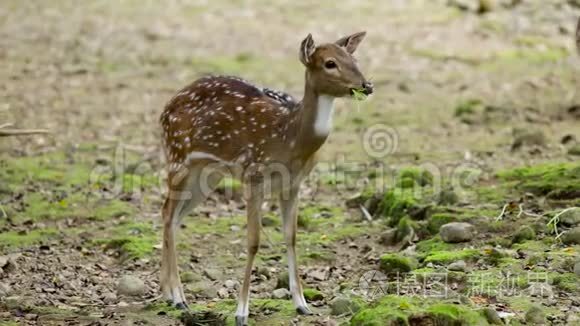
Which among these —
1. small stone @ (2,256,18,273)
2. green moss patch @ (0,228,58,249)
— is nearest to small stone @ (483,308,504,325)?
small stone @ (2,256,18,273)

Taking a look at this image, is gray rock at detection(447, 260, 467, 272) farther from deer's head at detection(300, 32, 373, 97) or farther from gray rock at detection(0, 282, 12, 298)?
gray rock at detection(0, 282, 12, 298)

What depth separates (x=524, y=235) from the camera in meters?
7.81

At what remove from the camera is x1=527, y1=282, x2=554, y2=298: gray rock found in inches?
262

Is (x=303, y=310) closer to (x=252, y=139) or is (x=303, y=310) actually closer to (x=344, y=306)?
(x=344, y=306)

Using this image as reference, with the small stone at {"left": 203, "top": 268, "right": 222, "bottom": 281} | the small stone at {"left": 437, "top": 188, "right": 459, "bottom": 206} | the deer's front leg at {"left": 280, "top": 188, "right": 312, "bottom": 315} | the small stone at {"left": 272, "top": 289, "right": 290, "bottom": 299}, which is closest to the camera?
the deer's front leg at {"left": 280, "top": 188, "right": 312, "bottom": 315}

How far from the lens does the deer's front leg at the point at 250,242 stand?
6.73 metres

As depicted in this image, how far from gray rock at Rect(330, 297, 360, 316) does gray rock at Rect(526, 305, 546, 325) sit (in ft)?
3.52

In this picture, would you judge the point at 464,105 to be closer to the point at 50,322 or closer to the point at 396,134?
the point at 396,134

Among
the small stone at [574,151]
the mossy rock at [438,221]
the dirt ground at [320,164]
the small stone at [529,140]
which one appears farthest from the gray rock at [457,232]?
the small stone at [529,140]

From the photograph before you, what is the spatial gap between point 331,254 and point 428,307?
8.00 feet

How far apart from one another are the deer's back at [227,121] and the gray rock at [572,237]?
2.15 metres

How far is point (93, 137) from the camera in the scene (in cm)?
1273

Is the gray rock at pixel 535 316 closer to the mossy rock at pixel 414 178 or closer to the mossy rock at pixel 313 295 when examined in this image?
the mossy rock at pixel 313 295

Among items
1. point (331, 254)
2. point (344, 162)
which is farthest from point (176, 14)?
point (331, 254)
